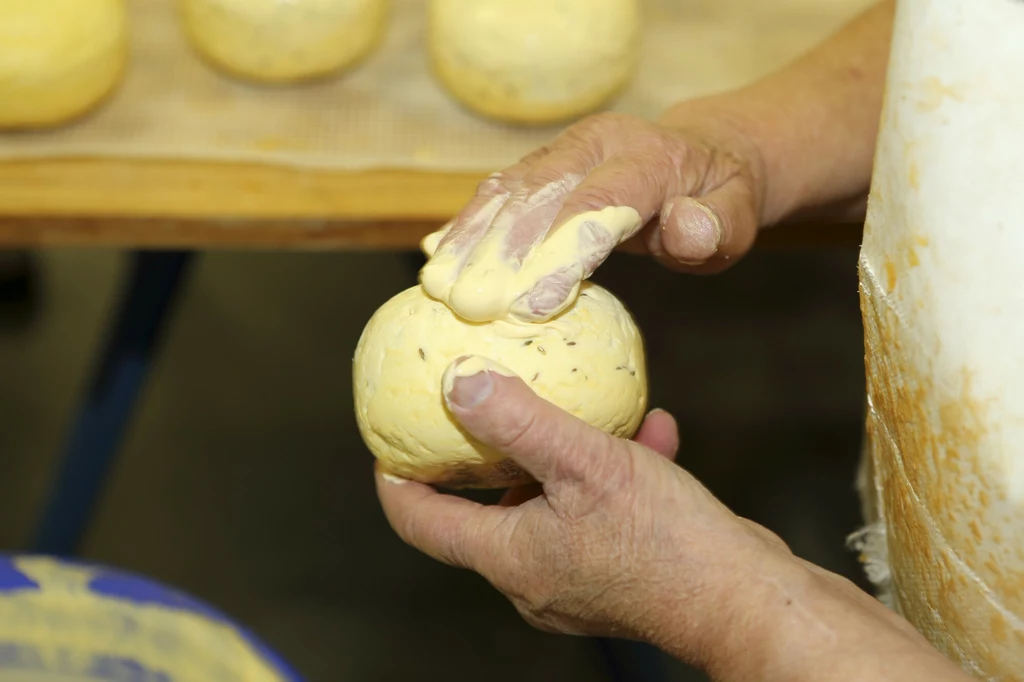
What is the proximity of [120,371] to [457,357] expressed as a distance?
0.86m

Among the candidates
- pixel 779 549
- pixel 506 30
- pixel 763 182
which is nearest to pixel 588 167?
pixel 763 182

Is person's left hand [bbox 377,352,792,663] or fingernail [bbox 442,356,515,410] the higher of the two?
fingernail [bbox 442,356,515,410]

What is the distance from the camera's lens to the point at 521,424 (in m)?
0.67

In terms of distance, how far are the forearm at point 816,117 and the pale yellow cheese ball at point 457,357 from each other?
28cm

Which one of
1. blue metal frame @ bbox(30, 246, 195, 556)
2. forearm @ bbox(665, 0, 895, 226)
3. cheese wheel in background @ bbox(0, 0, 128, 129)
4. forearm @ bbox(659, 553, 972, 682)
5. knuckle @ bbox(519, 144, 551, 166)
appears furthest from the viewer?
blue metal frame @ bbox(30, 246, 195, 556)

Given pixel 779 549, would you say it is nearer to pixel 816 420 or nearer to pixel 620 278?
pixel 816 420

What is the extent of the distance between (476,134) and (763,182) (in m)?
0.52

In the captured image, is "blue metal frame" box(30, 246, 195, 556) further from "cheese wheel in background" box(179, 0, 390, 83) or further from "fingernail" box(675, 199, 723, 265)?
"fingernail" box(675, 199, 723, 265)

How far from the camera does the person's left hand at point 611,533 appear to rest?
2.23 ft

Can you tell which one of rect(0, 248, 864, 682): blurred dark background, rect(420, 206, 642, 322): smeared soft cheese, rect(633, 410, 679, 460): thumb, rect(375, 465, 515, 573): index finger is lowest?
rect(0, 248, 864, 682): blurred dark background

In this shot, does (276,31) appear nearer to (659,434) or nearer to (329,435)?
(659,434)

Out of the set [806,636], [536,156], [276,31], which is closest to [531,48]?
[276,31]

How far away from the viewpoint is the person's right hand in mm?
767

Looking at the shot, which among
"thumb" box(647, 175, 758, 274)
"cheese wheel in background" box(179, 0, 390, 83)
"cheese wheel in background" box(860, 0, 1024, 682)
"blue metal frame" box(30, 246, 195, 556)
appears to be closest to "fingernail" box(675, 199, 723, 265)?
"thumb" box(647, 175, 758, 274)
